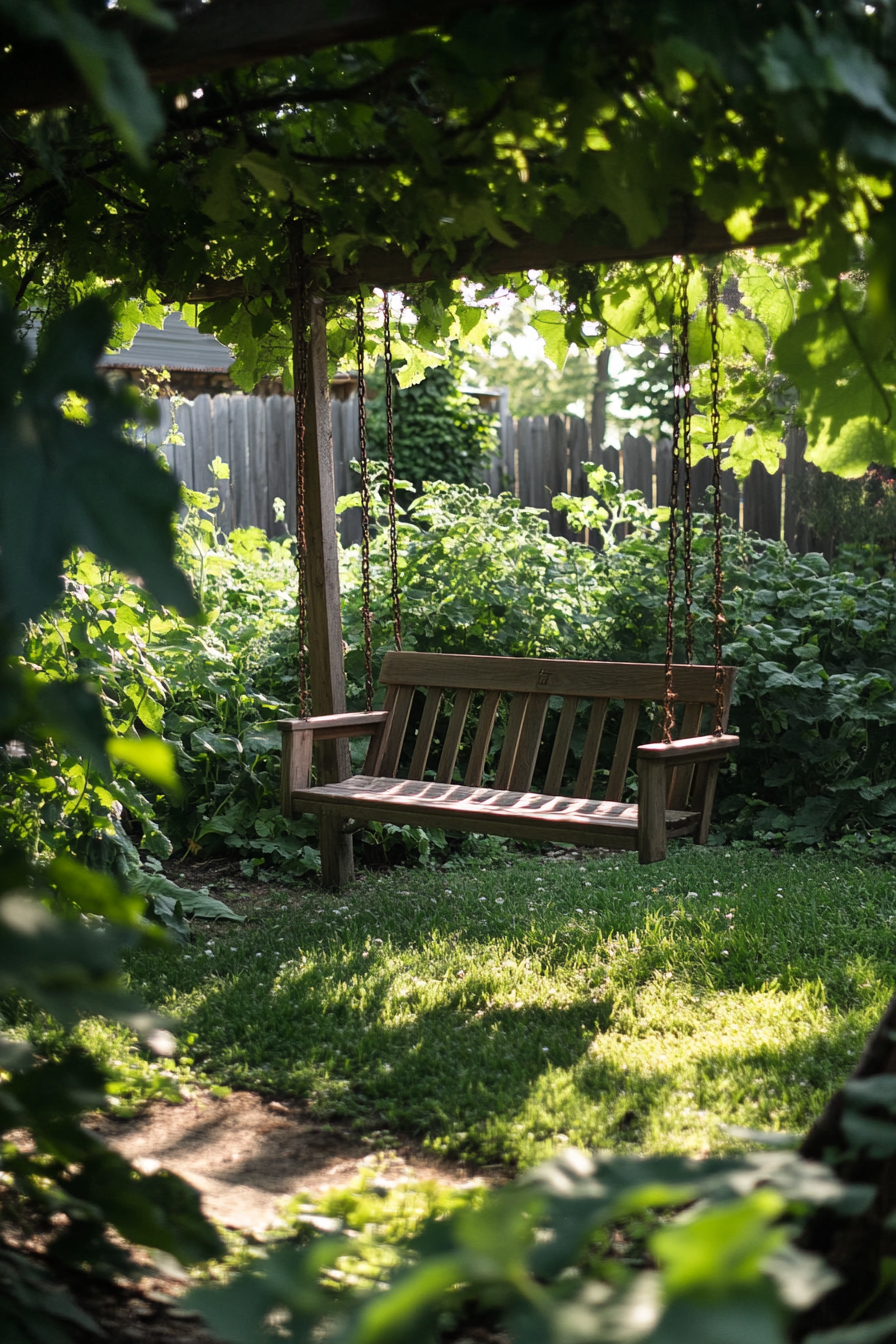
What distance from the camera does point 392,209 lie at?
266 centimetres

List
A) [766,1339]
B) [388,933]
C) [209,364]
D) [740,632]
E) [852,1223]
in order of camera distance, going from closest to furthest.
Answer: [766,1339] → [852,1223] → [388,933] → [740,632] → [209,364]

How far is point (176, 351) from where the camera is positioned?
1667 cm

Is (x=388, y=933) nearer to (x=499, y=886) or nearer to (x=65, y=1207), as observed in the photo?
(x=499, y=886)

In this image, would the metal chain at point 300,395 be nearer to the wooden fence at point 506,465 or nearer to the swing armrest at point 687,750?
the swing armrest at point 687,750

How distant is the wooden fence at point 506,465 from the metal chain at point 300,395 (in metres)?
6.34

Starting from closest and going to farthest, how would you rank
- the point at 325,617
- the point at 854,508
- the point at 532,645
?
Result: the point at 325,617 → the point at 532,645 → the point at 854,508

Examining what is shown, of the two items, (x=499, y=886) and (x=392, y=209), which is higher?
(x=392, y=209)

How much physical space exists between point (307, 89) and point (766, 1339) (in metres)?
2.27

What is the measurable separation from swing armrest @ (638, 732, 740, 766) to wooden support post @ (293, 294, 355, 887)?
67.0 inches

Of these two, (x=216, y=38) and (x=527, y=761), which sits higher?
(x=216, y=38)

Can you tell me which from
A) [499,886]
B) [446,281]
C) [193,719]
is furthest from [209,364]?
[446,281]

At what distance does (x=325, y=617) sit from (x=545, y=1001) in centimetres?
206

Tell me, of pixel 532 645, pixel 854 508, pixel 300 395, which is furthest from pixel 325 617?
pixel 854 508

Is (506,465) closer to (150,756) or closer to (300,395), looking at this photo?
(300,395)
